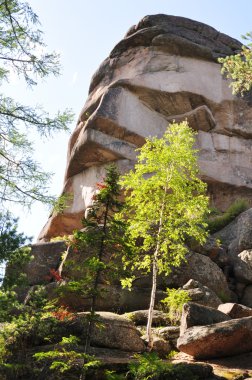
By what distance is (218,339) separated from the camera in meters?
9.99

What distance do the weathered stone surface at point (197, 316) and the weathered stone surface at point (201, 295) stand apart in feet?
7.03

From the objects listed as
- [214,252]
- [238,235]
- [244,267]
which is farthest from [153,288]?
[238,235]

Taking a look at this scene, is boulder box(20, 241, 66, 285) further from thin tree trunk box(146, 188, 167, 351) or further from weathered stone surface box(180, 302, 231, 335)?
weathered stone surface box(180, 302, 231, 335)

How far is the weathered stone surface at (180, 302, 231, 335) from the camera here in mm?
10930

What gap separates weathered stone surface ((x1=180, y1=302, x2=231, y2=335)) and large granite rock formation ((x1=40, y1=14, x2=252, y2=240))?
1430 centimetres

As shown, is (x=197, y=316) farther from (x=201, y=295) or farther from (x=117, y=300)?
(x=117, y=300)

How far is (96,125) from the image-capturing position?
2567cm

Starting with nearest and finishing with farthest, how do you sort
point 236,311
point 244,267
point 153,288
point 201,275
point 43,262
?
point 153,288, point 236,311, point 201,275, point 43,262, point 244,267

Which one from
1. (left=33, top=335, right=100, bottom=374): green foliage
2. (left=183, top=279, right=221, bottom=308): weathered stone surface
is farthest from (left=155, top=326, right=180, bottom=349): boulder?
(left=33, top=335, right=100, bottom=374): green foliage

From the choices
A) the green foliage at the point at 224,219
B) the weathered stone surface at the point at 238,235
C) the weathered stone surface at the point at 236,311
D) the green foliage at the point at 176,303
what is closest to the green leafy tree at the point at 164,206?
the green foliage at the point at 176,303

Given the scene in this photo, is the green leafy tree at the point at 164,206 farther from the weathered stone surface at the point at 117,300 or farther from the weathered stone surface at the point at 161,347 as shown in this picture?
the weathered stone surface at the point at 161,347

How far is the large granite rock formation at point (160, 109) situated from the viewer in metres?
25.8

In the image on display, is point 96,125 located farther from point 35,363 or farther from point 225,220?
point 35,363

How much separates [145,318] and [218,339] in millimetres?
3574
